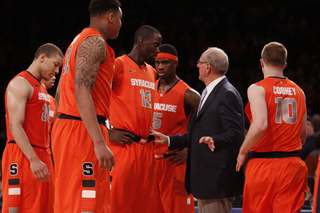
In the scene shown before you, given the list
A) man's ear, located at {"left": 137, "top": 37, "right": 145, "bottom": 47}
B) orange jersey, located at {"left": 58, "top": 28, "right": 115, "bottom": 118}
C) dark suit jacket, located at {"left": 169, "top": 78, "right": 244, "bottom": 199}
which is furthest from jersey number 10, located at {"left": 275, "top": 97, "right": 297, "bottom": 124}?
orange jersey, located at {"left": 58, "top": 28, "right": 115, "bottom": 118}

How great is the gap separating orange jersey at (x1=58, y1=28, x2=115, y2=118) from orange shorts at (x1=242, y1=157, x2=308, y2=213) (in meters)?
1.61

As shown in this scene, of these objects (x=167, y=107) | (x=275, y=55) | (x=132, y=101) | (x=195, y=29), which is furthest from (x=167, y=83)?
(x=195, y=29)

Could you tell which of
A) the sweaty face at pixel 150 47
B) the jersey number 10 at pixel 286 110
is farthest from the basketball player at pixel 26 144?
the jersey number 10 at pixel 286 110

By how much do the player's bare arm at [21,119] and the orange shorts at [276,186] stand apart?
6.28ft

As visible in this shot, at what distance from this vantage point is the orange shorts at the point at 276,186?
3127 mm

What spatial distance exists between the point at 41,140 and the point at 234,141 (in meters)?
1.94

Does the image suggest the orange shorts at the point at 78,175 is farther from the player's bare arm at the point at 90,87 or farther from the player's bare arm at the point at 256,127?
the player's bare arm at the point at 256,127

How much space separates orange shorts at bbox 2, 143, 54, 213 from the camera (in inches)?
126

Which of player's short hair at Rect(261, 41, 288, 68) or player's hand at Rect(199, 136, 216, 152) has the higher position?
player's short hair at Rect(261, 41, 288, 68)

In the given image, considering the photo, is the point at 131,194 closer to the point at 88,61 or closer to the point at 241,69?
the point at 88,61

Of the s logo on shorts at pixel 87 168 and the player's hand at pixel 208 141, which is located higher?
the player's hand at pixel 208 141

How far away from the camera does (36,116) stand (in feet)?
11.2

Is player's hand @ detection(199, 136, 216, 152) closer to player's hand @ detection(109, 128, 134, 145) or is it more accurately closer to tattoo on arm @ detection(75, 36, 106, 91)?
player's hand @ detection(109, 128, 134, 145)

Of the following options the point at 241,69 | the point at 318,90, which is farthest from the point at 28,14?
the point at 318,90
